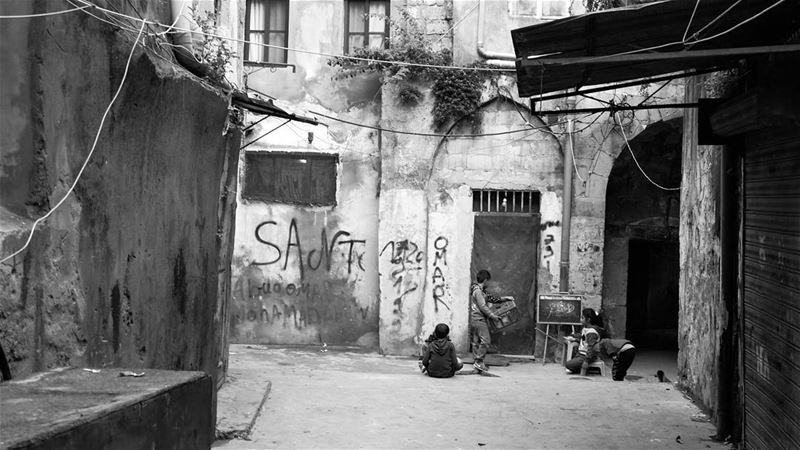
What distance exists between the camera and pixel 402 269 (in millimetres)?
16188

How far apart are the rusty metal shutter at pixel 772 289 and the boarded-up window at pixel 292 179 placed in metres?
9.74

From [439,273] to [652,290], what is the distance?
6.29m

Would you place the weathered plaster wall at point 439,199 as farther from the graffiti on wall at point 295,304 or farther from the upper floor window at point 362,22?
the upper floor window at point 362,22

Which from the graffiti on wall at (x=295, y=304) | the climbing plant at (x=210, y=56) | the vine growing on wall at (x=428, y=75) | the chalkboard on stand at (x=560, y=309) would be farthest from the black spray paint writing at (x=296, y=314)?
the climbing plant at (x=210, y=56)

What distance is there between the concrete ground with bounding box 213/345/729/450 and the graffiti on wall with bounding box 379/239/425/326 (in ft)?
6.89

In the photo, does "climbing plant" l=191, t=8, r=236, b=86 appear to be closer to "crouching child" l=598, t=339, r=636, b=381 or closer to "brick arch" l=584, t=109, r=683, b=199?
"crouching child" l=598, t=339, r=636, b=381

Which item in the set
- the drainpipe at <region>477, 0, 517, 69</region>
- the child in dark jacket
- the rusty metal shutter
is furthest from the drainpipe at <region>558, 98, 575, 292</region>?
the rusty metal shutter

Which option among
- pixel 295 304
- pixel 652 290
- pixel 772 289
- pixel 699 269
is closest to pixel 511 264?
pixel 295 304

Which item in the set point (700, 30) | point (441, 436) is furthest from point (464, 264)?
point (700, 30)

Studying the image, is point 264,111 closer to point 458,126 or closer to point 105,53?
point 105,53

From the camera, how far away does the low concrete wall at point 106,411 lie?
3281mm

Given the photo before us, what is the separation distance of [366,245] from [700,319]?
24.5 feet

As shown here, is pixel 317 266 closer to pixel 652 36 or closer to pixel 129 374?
pixel 652 36

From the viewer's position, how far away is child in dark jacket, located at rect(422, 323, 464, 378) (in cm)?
1324
